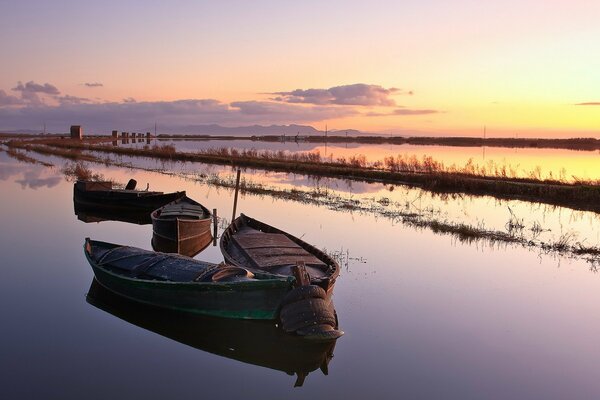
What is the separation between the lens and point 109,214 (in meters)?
24.3

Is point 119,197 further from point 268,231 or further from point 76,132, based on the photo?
point 76,132

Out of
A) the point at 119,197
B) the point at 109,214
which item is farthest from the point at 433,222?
the point at 109,214

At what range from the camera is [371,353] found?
998cm

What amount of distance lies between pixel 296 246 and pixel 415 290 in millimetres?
3465

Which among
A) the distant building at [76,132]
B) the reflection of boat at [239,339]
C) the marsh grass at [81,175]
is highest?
the distant building at [76,132]

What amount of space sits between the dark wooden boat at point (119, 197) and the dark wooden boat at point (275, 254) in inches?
327

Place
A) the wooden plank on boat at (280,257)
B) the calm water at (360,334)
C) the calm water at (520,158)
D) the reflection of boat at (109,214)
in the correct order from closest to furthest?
the calm water at (360,334) → the wooden plank on boat at (280,257) → the reflection of boat at (109,214) → the calm water at (520,158)

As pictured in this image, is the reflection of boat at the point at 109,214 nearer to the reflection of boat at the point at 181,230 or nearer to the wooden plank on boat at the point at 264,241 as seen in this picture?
the reflection of boat at the point at 181,230

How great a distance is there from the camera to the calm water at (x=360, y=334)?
8766 mm

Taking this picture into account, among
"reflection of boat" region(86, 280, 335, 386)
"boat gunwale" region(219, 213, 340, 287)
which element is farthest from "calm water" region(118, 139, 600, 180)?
"reflection of boat" region(86, 280, 335, 386)

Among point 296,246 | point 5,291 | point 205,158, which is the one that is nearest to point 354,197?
point 296,246

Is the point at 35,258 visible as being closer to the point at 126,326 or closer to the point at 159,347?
the point at 126,326

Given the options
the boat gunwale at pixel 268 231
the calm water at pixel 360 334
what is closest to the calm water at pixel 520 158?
the calm water at pixel 360 334

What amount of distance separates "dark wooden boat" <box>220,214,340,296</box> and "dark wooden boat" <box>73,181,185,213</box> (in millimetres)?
8305
